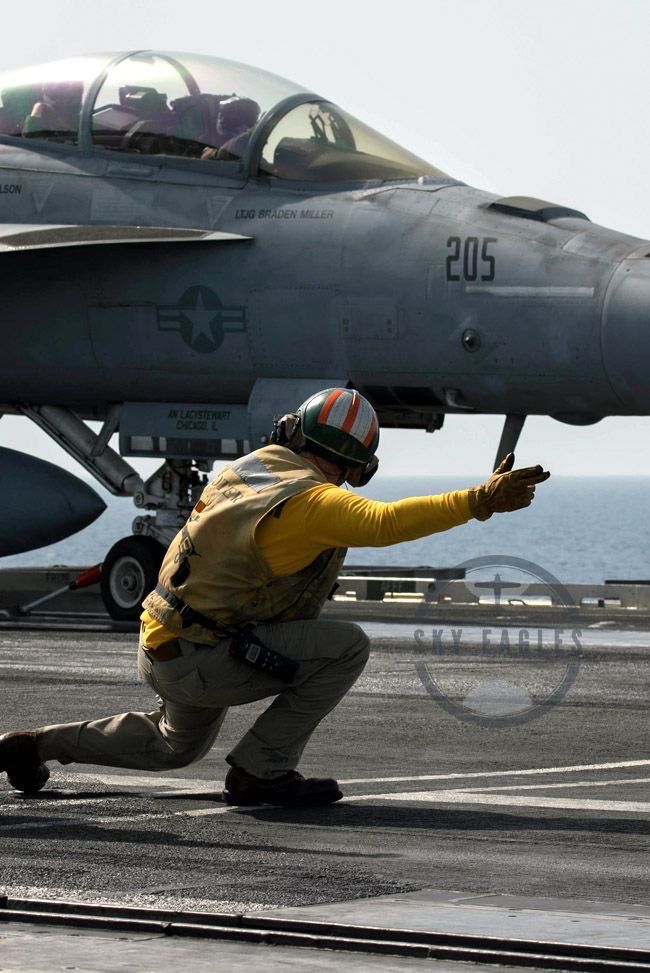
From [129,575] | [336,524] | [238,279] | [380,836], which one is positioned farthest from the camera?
[129,575]

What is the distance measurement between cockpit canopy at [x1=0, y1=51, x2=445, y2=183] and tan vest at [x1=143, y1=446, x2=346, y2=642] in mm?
9777

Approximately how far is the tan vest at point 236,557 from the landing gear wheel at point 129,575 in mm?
10372

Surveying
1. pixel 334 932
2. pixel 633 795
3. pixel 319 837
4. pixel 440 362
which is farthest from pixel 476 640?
pixel 334 932

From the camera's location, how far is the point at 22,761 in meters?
7.62

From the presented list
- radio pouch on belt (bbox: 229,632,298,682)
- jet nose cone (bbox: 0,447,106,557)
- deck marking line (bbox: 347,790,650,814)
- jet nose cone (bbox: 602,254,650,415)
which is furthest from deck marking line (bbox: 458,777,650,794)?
jet nose cone (bbox: 0,447,106,557)

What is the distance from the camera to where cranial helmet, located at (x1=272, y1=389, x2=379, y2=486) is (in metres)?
7.26

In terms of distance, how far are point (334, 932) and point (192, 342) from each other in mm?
Result: 12465

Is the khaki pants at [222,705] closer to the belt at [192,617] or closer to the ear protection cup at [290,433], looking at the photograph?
the belt at [192,617]

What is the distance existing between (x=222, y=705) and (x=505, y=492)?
1519 millimetres

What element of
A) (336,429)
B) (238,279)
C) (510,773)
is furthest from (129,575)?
(336,429)

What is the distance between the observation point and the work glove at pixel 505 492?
6.39m

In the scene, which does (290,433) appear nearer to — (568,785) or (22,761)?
(22,761)

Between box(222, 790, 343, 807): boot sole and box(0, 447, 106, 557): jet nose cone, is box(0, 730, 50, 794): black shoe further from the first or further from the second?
box(0, 447, 106, 557): jet nose cone

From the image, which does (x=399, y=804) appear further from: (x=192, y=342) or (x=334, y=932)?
(x=192, y=342)
